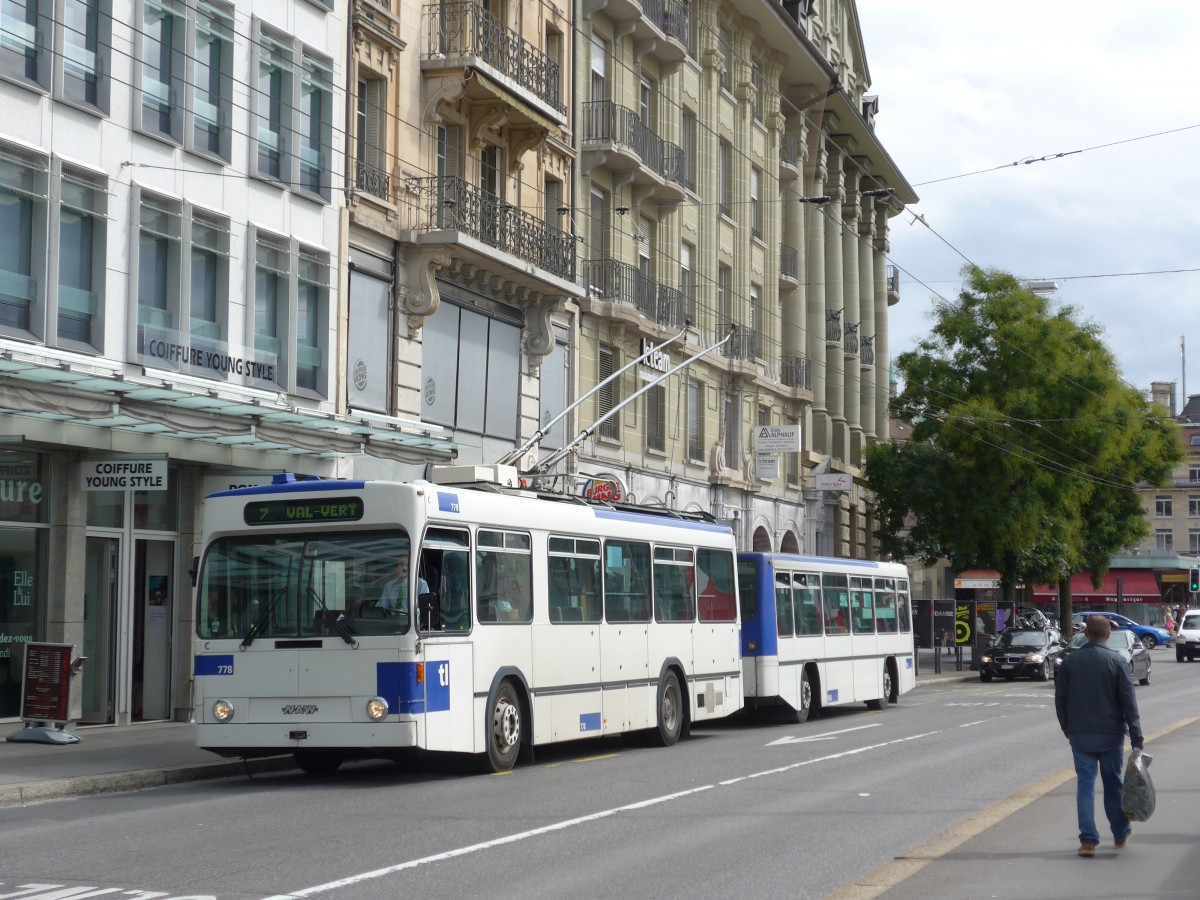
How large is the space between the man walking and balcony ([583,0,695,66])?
1129 inches

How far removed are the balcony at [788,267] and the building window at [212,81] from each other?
92.1 ft

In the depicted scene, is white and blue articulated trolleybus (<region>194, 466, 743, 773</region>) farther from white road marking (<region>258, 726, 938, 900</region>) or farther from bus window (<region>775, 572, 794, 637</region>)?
bus window (<region>775, 572, 794, 637</region>)

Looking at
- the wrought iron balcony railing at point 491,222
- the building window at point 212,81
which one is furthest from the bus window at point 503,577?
the wrought iron balcony railing at point 491,222

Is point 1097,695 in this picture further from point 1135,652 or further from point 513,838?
point 1135,652

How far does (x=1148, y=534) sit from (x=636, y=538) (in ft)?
148

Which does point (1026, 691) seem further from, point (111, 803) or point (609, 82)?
point (111, 803)

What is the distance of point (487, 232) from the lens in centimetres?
3166

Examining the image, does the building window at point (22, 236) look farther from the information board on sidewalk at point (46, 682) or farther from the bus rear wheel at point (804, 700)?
the bus rear wheel at point (804, 700)

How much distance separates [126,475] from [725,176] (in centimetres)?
2845

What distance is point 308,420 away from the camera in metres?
24.3

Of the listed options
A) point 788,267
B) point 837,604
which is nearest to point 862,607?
point 837,604

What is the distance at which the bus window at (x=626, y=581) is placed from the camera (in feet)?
66.5

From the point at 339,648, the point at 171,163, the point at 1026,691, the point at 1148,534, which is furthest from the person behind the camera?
the point at 1148,534

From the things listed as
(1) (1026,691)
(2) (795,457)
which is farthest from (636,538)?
(2) (795,457)
